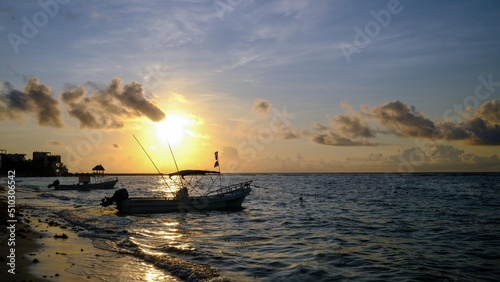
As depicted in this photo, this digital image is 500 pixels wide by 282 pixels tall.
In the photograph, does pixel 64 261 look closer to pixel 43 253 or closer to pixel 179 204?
pixel 43 253

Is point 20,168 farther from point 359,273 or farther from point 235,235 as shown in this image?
point 359,273

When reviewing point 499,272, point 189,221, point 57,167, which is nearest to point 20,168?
point 57,167

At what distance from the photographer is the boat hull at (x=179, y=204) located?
37281 millimetres

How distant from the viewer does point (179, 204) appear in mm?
38312

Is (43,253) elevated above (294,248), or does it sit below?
above

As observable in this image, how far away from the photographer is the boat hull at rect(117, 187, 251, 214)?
3728 centimetres

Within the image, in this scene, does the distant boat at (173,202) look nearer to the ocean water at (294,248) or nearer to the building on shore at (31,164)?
the ocean water at (294,248)

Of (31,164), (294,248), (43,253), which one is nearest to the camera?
(43,253)

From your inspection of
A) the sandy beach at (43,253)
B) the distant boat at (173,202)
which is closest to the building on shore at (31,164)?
the distant boat at (173,202)

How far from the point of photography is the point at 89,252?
17578 mm

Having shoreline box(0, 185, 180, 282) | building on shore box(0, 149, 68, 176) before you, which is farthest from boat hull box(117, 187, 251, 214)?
building on shore box(0, 149, 68, 176)

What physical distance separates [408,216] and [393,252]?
735 inches

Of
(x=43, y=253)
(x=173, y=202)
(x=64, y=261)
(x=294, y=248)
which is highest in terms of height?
(x=173, y=202)

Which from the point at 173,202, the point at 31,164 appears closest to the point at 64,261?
the point at 173,202
